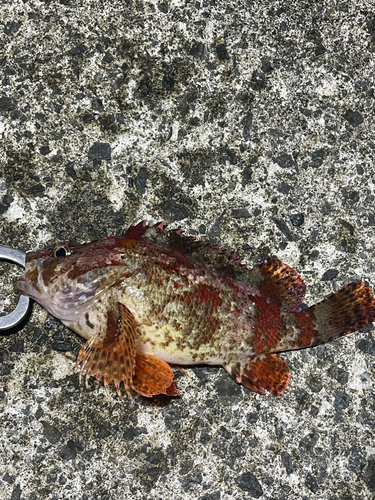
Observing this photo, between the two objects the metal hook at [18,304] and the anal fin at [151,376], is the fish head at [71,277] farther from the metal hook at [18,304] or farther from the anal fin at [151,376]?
the anal fin at [151,376]

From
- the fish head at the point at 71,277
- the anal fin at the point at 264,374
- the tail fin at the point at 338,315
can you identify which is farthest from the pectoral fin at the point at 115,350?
the tail fin at the point at 338,315

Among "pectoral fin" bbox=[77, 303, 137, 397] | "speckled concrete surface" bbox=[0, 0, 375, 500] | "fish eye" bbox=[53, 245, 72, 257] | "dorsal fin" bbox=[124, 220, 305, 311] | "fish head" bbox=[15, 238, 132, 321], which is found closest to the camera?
"pectoral fin" bbox=[77, 303, 137, 397]

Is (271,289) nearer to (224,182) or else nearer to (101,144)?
(224,182)

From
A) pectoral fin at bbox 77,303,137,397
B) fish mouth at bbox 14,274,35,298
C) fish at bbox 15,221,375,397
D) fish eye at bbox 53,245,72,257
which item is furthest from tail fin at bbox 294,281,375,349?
fish mouth at bbox 14,274,35,298

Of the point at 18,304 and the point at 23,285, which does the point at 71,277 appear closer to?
the point at 23,285

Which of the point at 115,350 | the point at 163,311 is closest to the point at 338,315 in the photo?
the point at 163,311

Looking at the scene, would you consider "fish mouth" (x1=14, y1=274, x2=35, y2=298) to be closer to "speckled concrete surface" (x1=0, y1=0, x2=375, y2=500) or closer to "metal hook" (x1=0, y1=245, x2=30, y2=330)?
"metal hook" (x1=0, y1=245, x2=30, y2=330)

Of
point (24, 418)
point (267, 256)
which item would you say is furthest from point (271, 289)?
point (24, 418)
